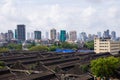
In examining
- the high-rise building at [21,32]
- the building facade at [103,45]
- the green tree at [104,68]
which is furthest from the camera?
the high-rise building at [21,32]

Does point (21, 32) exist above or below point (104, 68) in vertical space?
above

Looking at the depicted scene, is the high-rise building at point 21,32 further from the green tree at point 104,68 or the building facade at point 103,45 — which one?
the green tree at point 104,68

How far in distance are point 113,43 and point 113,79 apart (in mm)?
49265

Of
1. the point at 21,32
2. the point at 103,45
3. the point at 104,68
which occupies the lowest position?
the point at 104,68

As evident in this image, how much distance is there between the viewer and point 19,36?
190m

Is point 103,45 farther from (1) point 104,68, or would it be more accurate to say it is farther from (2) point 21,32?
(2) point 21,32

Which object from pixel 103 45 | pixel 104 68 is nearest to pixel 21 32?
pixel 103 45

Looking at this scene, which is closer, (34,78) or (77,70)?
(34,78)

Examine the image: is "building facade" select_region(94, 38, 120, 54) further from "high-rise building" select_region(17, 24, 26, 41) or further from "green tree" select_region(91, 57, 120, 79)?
"high-rise building" select_region(17, 24, 26, 41)

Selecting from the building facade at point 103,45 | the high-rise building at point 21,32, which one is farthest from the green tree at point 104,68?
the high-rise building at point 21,32

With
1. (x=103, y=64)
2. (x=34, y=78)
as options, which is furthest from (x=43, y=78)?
(x=103, y=64)

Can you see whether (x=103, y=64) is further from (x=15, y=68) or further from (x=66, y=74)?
(x=15, y=68)

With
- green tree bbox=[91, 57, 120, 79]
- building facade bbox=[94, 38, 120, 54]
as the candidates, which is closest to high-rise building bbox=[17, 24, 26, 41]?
building facade bbox=[94, 38, 120, 54]

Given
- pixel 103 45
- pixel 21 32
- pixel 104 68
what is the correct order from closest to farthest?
pixel 104 68 < pixel 103 45 < pixel 21 32
